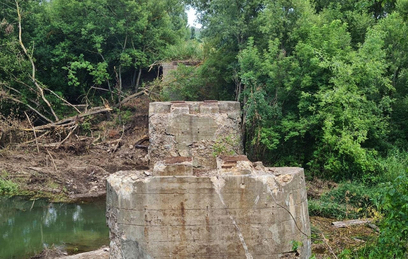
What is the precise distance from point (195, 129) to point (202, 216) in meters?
5.82

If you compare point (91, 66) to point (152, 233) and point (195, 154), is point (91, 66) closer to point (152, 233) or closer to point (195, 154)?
point (195, 154)

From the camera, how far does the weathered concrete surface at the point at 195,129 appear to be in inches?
448

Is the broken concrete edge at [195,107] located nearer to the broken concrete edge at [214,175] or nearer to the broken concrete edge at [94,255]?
the broken concrete edge at [94,255]

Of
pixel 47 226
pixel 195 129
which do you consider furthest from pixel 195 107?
pixel 47 226

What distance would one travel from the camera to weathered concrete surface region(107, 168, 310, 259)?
5695 millimetres

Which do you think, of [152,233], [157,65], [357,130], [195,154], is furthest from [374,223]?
[157,65]

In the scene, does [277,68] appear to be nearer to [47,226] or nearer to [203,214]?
[47,226]

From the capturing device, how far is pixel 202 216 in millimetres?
5707

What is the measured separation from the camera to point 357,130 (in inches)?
462

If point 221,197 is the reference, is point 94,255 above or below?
below

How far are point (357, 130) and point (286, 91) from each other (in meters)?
2.32

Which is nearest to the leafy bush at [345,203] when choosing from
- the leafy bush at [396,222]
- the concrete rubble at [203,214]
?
the concrete rubble at [203,214]

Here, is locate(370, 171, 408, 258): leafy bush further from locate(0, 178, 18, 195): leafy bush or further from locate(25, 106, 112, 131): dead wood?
locate(25, 106, 112, 131): dead wood

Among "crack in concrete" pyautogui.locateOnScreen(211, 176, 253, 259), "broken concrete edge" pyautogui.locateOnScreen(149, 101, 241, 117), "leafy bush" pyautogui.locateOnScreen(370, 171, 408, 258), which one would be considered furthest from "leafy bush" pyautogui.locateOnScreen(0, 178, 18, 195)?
"leafy bush" pyautogui.locateOnScreen(370, 171, 408, 258)
